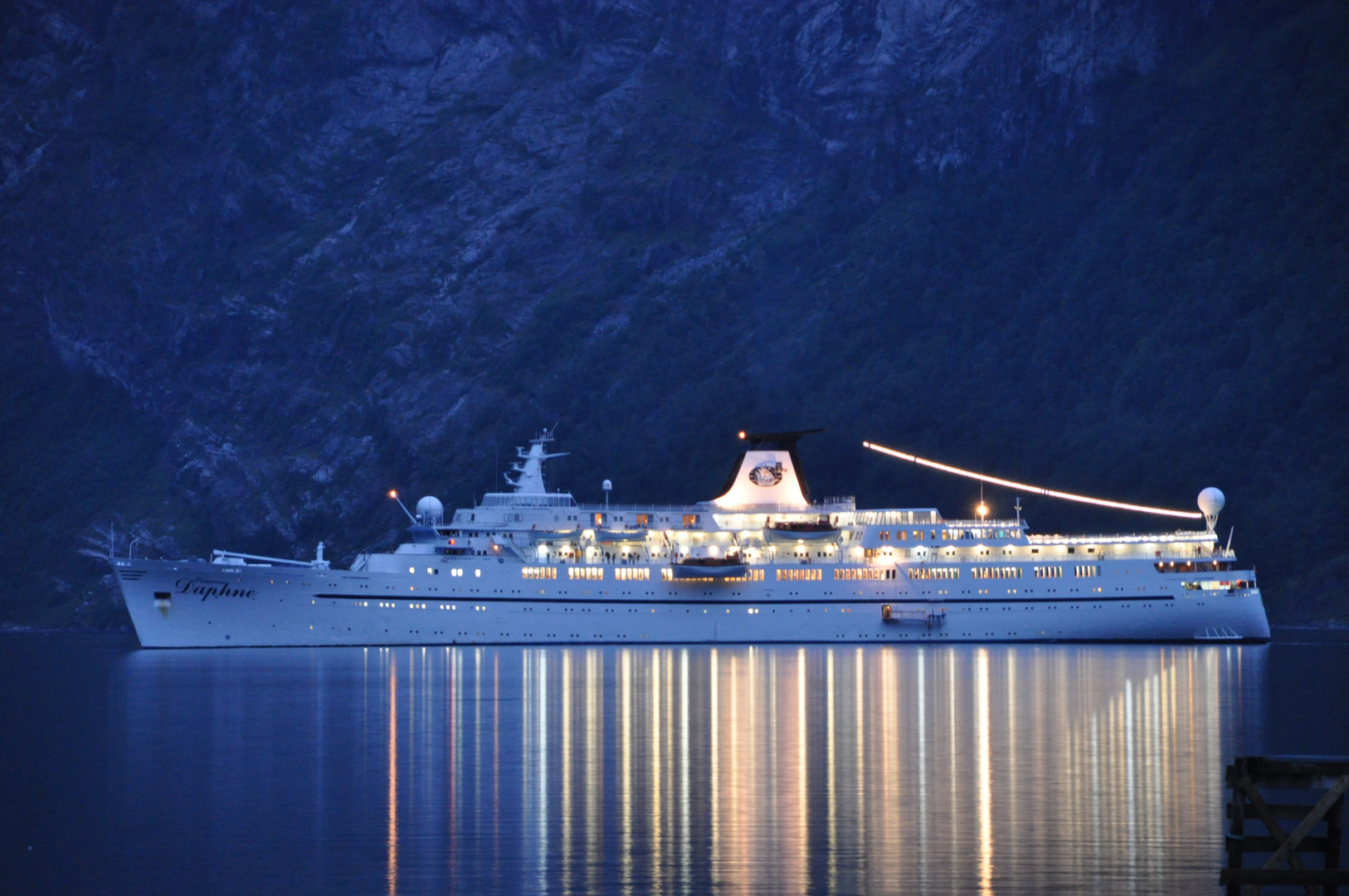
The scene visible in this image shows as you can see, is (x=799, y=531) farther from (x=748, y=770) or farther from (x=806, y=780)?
(x=806, y=780)

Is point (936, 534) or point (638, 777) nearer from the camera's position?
point (638, 777)

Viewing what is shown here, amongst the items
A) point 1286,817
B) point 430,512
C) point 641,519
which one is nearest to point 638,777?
point 1286,817

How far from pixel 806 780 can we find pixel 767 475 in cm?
4931

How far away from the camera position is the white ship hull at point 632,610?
71812mm

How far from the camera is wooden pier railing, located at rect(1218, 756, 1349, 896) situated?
18.9 meters

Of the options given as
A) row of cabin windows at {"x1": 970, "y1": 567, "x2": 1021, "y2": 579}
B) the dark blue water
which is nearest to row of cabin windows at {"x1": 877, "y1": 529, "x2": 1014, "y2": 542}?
row of cabin windows at {"x1": 970, "y1": 567, "x2": 1021, "y2": 579}

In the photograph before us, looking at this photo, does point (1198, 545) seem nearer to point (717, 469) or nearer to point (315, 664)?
point (315, 664)

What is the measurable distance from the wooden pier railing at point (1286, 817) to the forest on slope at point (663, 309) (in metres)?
113

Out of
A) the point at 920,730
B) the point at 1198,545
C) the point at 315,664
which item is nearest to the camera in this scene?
the point at 920,730

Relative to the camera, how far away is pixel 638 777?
3112 cm

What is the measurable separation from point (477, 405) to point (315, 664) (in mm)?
83756

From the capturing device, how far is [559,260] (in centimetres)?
15550

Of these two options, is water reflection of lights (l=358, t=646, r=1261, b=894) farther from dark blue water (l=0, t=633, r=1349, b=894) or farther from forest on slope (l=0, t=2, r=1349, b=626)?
forest on slope (l=0, t=2, r=1349, b=626)

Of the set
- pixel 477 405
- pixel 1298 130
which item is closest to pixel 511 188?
pixel 477 405
